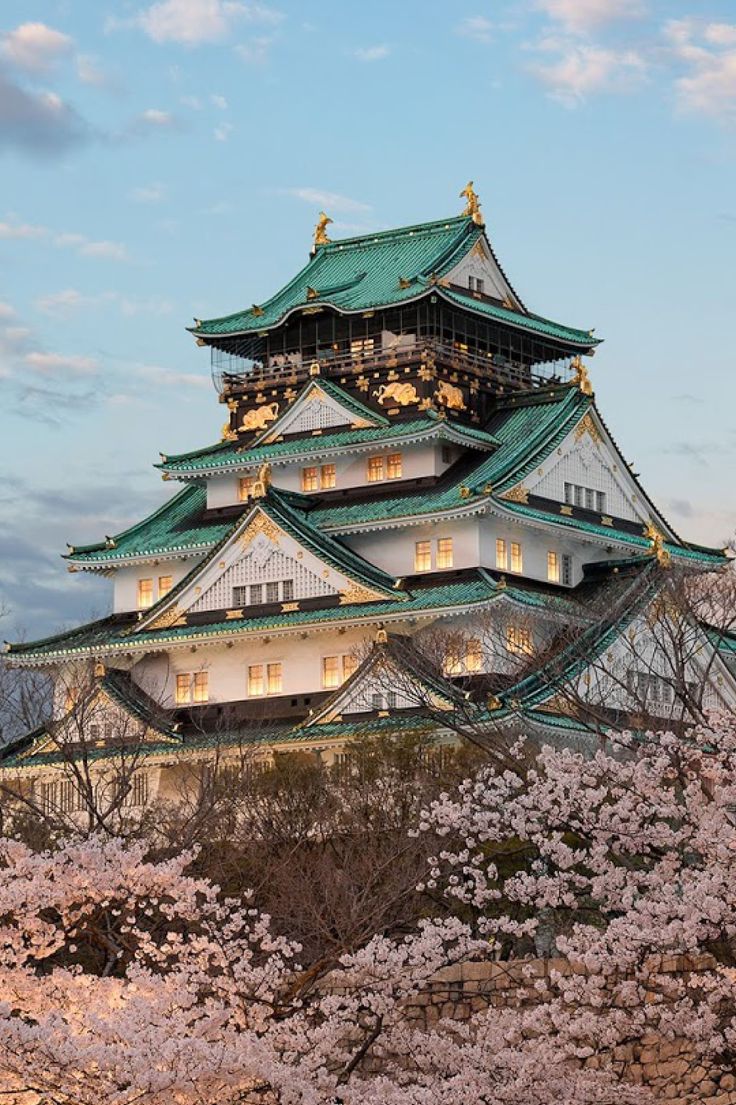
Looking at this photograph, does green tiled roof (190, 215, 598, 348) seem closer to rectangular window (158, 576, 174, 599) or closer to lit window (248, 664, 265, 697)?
rectangular window (158, 576, 174, 599)

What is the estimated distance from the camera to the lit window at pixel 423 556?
2504 inches

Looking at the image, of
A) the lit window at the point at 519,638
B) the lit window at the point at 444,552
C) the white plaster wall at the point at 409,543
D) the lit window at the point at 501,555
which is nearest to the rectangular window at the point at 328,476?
the white plaster wall at the point at 409,543

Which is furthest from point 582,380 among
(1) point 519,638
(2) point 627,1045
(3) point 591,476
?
(2) point 627,1045

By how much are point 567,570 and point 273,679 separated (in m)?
9.47

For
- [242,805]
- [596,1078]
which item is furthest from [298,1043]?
[242,805]

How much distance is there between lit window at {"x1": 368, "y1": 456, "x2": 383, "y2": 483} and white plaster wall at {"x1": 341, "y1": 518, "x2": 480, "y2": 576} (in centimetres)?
237

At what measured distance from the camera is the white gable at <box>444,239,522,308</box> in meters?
70.2

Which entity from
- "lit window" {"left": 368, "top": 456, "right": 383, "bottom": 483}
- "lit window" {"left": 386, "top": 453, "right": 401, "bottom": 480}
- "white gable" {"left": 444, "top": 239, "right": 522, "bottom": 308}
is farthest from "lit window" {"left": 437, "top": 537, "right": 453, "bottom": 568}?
A: "white gable" {"left": 444, "top": 239, "right": 522, "bottom": 308}

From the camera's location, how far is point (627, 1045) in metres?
31.2

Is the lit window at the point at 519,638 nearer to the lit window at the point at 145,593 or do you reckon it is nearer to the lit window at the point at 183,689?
the lit window at the point at 183,689

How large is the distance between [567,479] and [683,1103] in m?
36.6

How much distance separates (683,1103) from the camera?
100ft

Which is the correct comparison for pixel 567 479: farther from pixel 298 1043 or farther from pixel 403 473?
pixel 298 1043

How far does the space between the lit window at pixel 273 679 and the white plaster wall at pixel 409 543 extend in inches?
171
